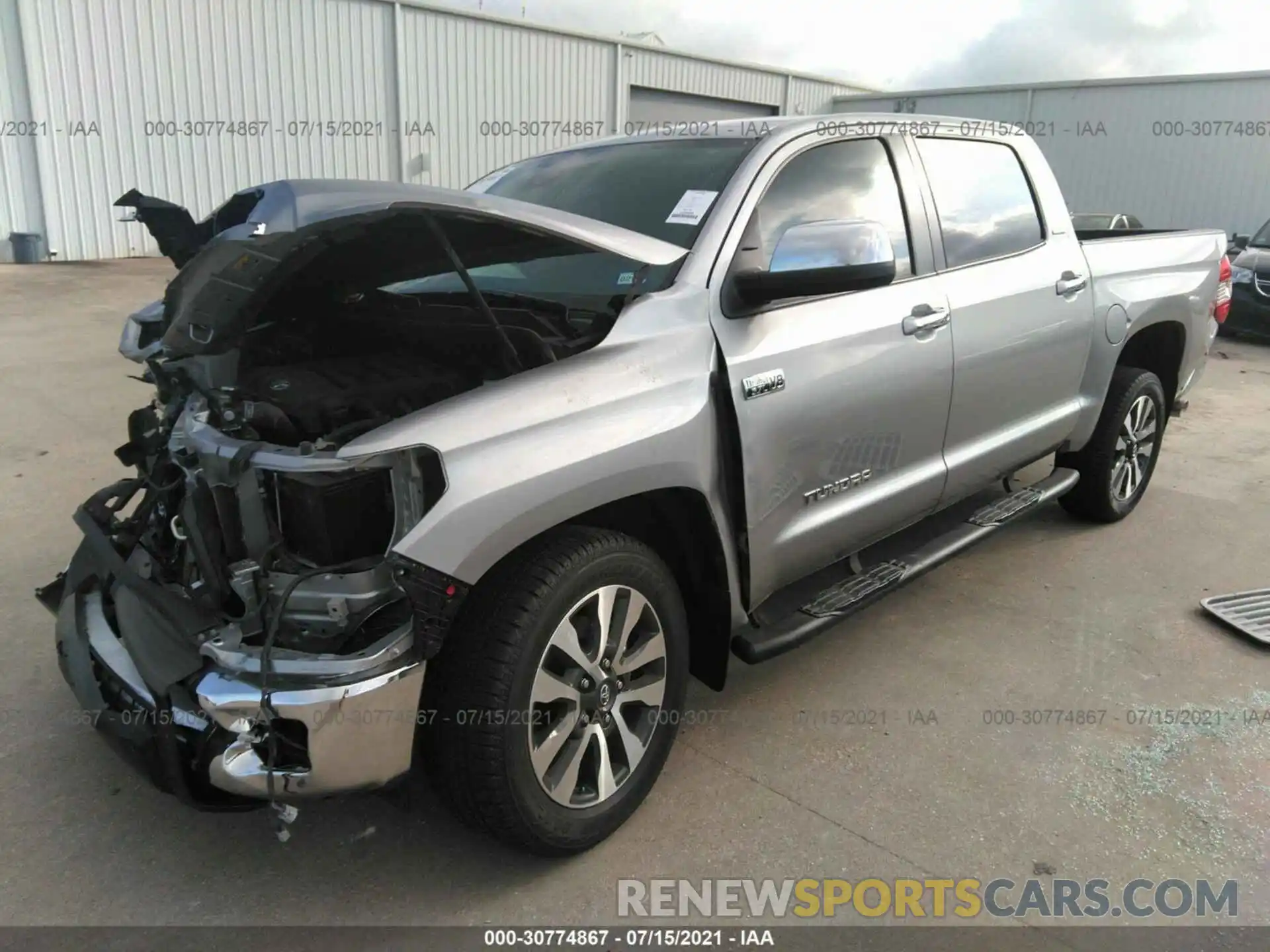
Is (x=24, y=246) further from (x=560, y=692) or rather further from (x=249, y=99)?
(x=560, y=692)

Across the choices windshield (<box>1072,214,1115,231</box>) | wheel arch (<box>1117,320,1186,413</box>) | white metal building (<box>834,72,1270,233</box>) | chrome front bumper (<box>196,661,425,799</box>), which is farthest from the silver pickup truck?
white metal building (<box>834,72,1270,233</box>)

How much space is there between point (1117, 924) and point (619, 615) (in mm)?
1443

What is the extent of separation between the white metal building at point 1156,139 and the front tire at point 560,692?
16.9 m

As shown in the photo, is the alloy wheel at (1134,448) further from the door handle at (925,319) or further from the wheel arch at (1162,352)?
the door handle at (925,319)

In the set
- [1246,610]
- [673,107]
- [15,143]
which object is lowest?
[1246,610]

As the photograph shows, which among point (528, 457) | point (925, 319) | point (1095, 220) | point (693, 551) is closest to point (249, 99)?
point (1095, 220)

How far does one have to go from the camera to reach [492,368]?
2863 millimetres

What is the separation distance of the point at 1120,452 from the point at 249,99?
14.7m

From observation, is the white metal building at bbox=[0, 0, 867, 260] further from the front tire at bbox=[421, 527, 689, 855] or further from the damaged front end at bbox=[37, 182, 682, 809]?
the front tire at bbox=[421, 527, 689, 855]

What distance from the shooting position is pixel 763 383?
107 inches

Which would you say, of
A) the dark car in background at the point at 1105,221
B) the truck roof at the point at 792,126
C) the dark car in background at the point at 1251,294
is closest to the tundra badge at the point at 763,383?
the truck roof at the point at 792,126

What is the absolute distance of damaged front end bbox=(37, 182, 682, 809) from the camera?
2.07 metres

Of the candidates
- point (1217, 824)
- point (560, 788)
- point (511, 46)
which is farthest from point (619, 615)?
point (511, 46)

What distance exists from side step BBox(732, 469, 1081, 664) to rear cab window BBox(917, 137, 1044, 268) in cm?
106
